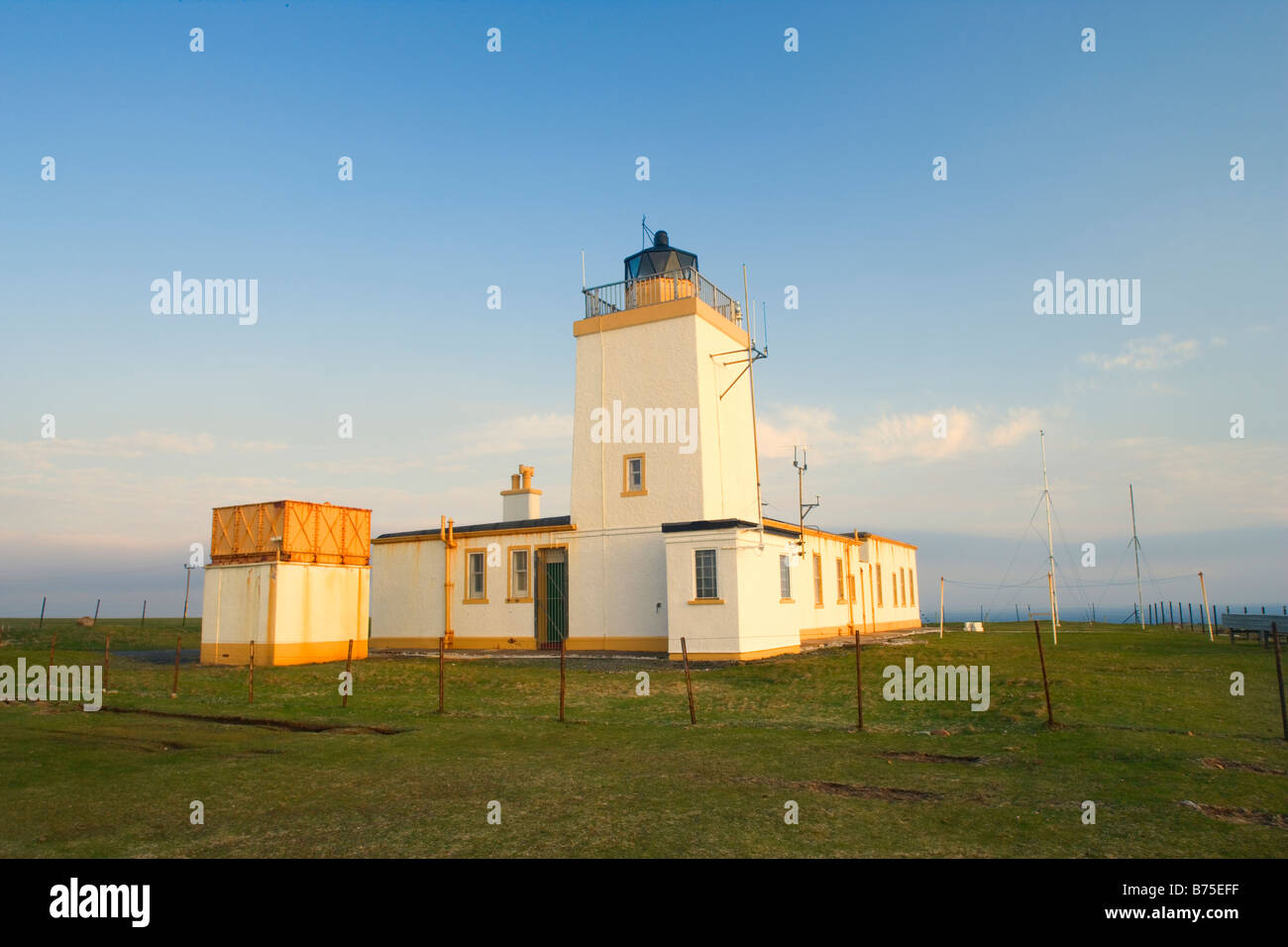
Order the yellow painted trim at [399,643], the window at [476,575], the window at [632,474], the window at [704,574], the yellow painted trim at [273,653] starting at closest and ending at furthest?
1. the window at [704,574]
2. the yellow painted trim at [273,653]
3. the window at [632,474]
4. the window at [476,575]
5. the yellow painted trim at [399,643]

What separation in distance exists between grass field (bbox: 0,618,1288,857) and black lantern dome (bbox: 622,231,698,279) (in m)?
16.1

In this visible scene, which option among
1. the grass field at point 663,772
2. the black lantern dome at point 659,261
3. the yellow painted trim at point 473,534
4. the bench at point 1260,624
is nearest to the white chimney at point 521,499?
the yellow painted trim at point 473,534

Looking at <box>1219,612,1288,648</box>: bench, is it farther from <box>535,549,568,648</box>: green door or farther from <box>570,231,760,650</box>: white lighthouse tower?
<box>535,549,568,648</box>: green door

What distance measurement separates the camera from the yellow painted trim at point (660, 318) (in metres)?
27.0

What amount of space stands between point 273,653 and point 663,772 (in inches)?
759

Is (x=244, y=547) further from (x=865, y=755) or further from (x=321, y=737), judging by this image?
(x=865, y=755)

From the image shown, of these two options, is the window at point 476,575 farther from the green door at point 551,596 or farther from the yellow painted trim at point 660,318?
the yellow painted trim at point 660,318

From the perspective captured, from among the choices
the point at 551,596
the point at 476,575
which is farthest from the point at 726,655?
the point at 476,575

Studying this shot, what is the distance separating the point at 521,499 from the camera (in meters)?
32.5

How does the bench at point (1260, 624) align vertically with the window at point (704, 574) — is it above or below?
below

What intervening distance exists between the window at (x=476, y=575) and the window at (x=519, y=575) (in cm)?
115

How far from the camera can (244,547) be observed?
26.2 m
